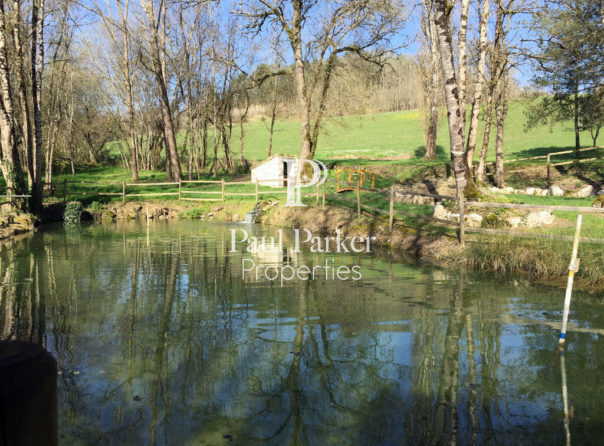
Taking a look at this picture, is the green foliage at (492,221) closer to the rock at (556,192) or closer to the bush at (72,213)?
the rock at (556,192)

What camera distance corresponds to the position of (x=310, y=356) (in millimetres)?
5730

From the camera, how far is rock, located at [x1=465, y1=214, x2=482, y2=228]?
1311 centimetres

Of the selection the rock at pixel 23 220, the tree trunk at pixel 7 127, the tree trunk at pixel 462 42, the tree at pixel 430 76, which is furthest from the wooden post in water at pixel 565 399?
the tree at pixel 430 76

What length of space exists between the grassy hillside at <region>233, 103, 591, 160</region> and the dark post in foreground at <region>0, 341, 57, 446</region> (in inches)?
1603

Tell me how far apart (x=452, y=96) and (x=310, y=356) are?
10594 millimetres

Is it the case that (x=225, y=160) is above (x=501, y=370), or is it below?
above

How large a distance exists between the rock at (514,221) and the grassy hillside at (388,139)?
28385 millimetres

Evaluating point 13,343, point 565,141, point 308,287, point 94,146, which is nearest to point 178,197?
point 308,287

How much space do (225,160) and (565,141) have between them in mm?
32052

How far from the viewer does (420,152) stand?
Result: 1789 inches

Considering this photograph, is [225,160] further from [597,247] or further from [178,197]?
[597,247]

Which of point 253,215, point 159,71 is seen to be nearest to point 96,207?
point 253,215

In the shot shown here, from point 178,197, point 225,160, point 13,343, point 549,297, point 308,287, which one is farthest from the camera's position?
point 225,160

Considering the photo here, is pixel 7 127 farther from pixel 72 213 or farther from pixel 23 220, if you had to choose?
pixel 72 213
